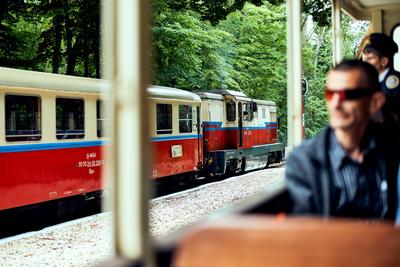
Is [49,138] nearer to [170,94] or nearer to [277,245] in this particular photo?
[170,94]

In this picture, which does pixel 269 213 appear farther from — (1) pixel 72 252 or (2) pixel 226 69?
(2) pixel 226 69

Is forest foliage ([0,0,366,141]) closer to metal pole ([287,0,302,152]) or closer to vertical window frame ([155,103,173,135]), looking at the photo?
vertical window frame ([155,103,173,135])

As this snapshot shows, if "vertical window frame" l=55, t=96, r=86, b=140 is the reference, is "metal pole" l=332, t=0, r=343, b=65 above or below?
above

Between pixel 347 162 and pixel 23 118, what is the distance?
28.9 feet

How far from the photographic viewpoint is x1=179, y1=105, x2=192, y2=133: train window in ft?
54.7

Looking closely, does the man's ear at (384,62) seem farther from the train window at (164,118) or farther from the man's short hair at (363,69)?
the train window at (164,118)

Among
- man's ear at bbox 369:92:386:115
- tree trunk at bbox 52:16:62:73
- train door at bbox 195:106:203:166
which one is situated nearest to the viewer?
man's ear at bbox 369:92:386:115

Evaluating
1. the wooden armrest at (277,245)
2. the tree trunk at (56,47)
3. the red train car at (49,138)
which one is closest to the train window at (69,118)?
the red train car at (49,138)

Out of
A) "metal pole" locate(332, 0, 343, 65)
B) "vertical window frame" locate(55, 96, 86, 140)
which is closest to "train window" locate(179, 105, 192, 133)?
"vertical window frame" locate(55, 96, 86, 140)

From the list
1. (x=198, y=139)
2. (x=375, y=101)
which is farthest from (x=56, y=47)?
(x=375, y=101)

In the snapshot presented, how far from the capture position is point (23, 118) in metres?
10.4

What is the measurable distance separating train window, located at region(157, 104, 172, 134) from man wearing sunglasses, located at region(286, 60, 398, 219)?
12870 millimetres

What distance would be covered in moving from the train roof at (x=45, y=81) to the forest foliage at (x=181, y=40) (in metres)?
1.65

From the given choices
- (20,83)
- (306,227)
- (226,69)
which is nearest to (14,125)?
(20,83)
